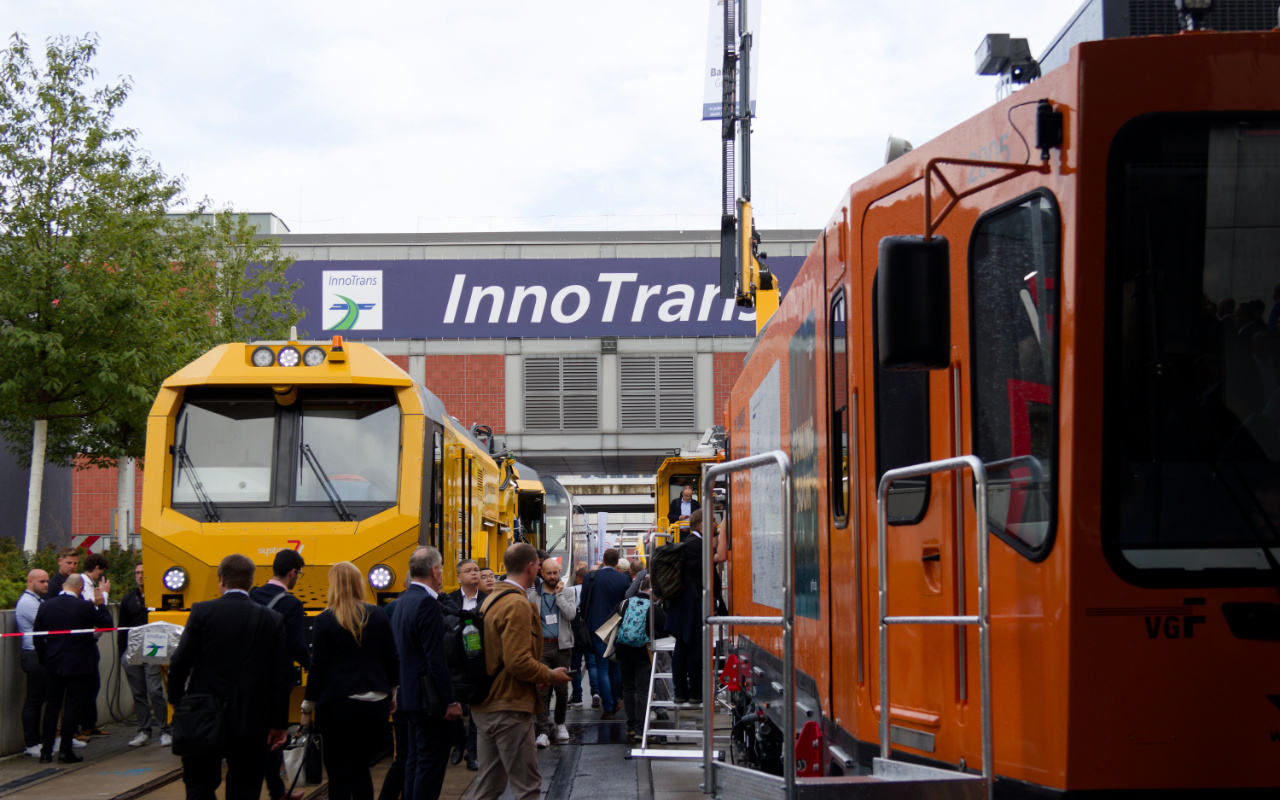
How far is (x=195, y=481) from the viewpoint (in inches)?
401

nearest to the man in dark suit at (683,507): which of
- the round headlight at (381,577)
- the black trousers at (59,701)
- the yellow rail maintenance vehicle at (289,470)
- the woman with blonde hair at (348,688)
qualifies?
the yellow rail maintenance vehicle at (289,470)

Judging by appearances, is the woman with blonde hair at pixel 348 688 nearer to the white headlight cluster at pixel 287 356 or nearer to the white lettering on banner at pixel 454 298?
the white headlight cluster at pixel 287 356

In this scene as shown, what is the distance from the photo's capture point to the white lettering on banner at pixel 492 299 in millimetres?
31094

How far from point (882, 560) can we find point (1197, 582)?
1.13m

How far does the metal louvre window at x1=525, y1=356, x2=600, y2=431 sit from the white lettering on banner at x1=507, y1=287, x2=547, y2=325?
1.11m

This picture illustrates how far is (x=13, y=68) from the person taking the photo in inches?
642

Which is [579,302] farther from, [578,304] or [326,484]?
[326,484]


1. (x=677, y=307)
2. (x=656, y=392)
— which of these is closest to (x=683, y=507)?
(x=656, y=392)

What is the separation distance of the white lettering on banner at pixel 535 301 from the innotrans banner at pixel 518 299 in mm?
27

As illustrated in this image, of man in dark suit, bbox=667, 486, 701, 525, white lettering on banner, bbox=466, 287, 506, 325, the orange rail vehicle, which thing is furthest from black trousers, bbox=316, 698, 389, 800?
white lettering on banner, bbox=466, 287, 506, 325

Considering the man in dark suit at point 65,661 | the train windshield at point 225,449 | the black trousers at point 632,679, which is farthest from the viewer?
the black trousers at point 632,679

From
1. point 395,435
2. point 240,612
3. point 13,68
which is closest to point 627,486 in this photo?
point 13,68

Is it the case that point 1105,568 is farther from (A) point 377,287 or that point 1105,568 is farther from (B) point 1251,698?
(A) point 377,287

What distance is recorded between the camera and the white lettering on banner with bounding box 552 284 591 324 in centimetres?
3136
